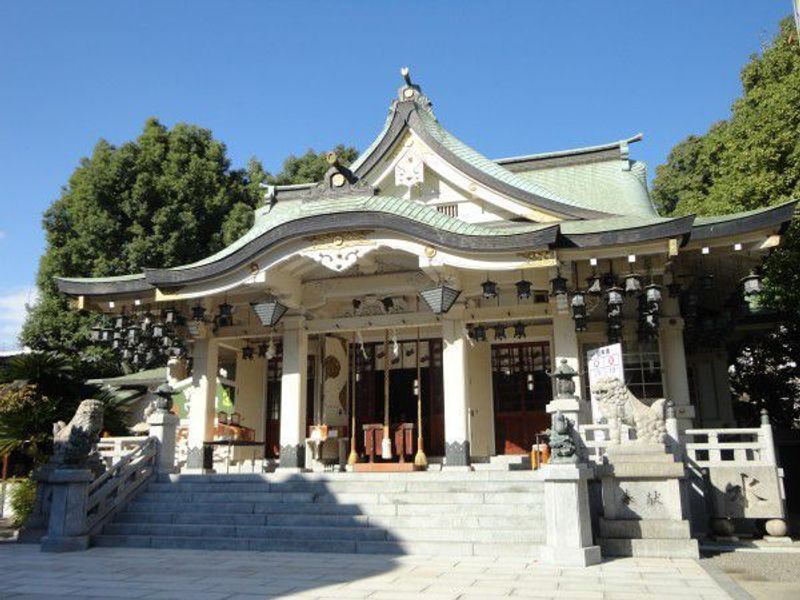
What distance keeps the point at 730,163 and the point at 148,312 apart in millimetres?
15171

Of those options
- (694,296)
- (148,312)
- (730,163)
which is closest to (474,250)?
(694,296)

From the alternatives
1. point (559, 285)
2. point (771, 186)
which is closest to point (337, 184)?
point (559, 285)

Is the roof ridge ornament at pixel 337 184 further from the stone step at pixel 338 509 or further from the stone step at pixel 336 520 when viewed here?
the stone step at pixel 336 520

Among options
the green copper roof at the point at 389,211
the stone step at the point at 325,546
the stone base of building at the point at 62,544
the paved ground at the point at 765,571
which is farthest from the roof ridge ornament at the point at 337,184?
the paved ground at the point at 765,571

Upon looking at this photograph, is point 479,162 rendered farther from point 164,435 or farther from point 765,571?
point 765,571

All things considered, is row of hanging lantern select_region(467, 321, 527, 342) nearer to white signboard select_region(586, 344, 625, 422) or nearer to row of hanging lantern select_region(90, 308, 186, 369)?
white signboard select_region(586, 344, 625, 422)

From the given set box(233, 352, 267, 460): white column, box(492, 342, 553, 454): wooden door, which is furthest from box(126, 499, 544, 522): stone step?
box(233, 352, 267, 460): white column

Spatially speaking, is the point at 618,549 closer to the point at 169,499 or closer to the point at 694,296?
the point at 694,296

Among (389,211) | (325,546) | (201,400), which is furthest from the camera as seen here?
(201,400)

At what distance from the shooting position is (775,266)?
623 inches

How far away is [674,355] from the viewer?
13.3 meters

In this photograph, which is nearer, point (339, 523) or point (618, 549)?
point (618, 549)

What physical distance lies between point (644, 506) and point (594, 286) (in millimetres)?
4014

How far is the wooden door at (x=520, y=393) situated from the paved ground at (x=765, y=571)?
18.8 ft
